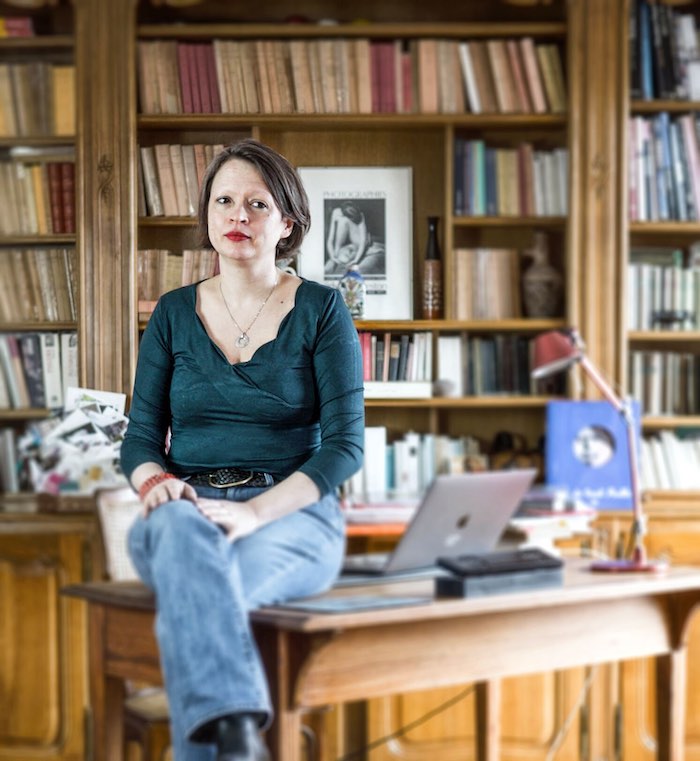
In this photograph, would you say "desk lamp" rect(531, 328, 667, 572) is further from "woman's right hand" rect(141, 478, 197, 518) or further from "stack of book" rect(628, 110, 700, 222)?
"woman's right hand" rect(141, 478, 197, 518)

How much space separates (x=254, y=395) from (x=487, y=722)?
1628 mm

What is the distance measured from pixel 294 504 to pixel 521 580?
74cm

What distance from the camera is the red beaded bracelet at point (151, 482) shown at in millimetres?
825

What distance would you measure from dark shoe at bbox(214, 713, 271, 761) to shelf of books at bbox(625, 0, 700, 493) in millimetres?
2363

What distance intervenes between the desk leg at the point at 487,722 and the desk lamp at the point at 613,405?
37 centimetres

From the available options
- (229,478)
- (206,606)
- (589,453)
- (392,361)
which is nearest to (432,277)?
(392,361)

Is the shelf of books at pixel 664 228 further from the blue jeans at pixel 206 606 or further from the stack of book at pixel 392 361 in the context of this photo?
the stack of book at pixel 392 361

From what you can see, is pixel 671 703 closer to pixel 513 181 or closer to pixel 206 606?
pixel 206 606

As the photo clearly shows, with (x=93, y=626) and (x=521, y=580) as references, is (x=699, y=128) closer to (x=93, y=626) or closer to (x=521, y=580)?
(x=521, y=580)

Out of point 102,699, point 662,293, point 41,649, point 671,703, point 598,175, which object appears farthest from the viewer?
point 662,293

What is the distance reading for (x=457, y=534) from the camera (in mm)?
1590

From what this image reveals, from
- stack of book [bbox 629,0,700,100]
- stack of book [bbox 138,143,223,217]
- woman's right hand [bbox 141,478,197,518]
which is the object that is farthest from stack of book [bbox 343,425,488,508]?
stack of book [bbox 629,0,700,100]

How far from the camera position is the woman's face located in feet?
2.65

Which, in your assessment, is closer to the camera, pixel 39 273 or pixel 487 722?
pixel 39 273
